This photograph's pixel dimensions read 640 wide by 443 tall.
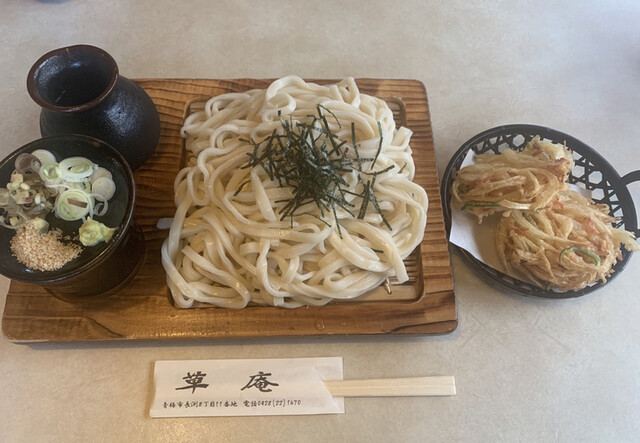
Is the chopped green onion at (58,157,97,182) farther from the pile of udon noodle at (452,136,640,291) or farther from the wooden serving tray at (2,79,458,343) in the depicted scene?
Result: the pile of udon noodle at (452,136,640,291)

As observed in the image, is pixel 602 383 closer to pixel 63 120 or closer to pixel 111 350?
pixel 111 350

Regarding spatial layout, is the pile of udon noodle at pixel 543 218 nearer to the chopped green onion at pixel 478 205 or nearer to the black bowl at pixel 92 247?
the chopped green onion at pixel 478 205

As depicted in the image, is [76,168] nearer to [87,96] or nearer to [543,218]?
[87,96]

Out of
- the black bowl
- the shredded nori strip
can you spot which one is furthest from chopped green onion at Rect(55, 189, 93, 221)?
the shredded nori strip

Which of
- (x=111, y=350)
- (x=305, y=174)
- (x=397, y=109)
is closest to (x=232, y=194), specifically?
(x=305, y=174)

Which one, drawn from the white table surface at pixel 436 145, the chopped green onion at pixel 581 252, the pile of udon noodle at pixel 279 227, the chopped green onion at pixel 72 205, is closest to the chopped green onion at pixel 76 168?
the chopped green onion at pixel 72 205

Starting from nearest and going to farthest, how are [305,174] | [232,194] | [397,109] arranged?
1. [305,174]
2. [232,194]
3. [397,109]
